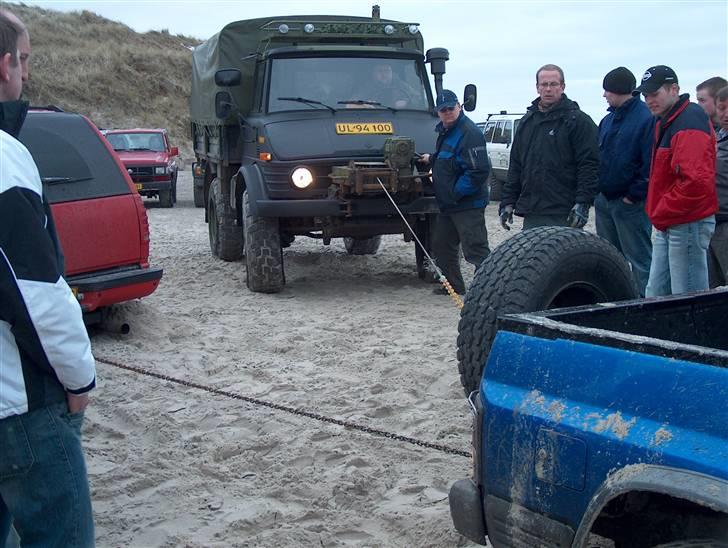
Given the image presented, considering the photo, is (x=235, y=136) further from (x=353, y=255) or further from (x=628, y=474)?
(x=628, y=474)

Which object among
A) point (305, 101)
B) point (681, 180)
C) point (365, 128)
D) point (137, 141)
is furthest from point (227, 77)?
point (137, 141)

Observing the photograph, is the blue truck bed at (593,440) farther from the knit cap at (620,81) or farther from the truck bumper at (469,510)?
Result: the knit cap at (620,81)

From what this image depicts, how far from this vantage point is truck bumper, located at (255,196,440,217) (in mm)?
8219

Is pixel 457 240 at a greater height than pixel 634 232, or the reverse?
pixel 634 232

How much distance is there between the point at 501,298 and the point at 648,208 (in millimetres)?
2708

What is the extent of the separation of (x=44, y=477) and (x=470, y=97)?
24.9 feet

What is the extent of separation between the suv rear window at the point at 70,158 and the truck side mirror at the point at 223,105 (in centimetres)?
288

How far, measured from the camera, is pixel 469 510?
2615mm

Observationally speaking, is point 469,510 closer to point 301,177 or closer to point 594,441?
point 594,441

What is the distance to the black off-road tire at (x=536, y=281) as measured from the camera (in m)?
3.26

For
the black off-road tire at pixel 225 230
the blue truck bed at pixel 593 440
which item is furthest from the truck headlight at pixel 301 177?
the blue truck bed at pixel 593 440

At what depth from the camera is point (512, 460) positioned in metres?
2.45

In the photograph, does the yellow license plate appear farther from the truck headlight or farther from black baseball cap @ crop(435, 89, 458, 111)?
black baseball cap @ crop(435, 89, 458, 111)

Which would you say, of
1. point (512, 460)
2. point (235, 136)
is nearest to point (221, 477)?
point (512, 460)
